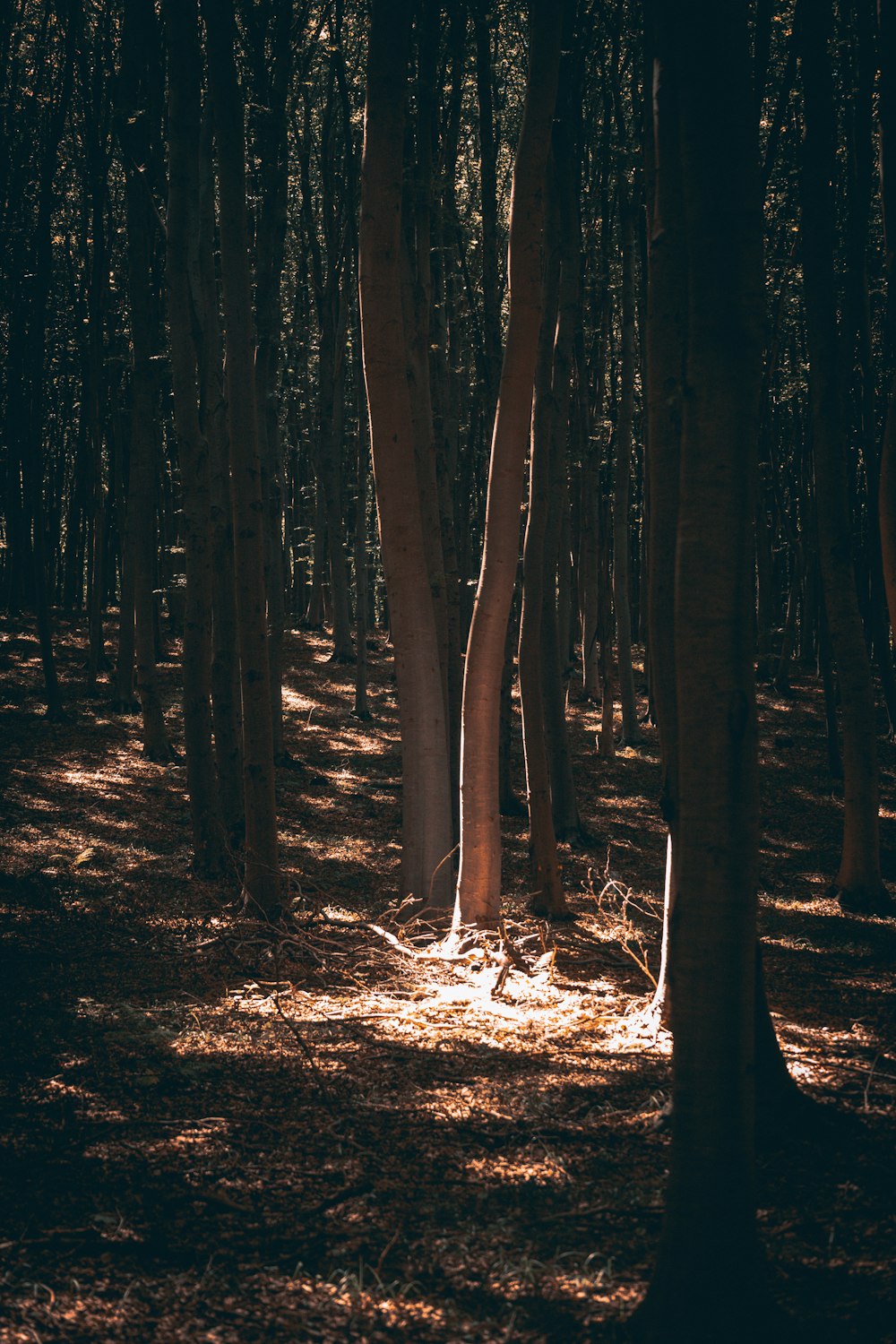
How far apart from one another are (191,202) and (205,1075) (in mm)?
6780

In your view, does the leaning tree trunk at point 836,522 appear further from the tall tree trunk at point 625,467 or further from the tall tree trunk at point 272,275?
the tall tree trunk at point 625,467

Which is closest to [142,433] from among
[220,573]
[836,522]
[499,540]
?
[220,573]

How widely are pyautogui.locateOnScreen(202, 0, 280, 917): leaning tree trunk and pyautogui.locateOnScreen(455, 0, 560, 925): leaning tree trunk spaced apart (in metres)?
1.60

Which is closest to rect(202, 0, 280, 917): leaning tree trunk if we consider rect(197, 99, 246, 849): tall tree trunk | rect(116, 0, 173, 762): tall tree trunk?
rect(197, 99, 246, 849): tall tree trunk

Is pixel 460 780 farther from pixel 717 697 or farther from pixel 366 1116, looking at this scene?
pixel 717 697

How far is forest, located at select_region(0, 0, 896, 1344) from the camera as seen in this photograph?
2.69 meters

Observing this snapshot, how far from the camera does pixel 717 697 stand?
2.67m

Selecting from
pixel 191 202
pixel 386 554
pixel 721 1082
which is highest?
pixel 191 202

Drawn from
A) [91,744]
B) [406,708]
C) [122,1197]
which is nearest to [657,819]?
[406,708]

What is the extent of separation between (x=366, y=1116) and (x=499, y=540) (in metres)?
3.71

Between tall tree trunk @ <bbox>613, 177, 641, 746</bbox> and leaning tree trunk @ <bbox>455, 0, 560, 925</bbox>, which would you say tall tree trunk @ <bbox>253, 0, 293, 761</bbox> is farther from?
tall tree trunk @ <bbox>613, 177, 641, 746</bbox>

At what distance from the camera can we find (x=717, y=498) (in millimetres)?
2668

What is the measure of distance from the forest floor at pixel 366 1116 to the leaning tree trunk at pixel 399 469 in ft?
2.71

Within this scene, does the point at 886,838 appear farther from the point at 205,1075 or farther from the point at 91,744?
the point at 91,744
